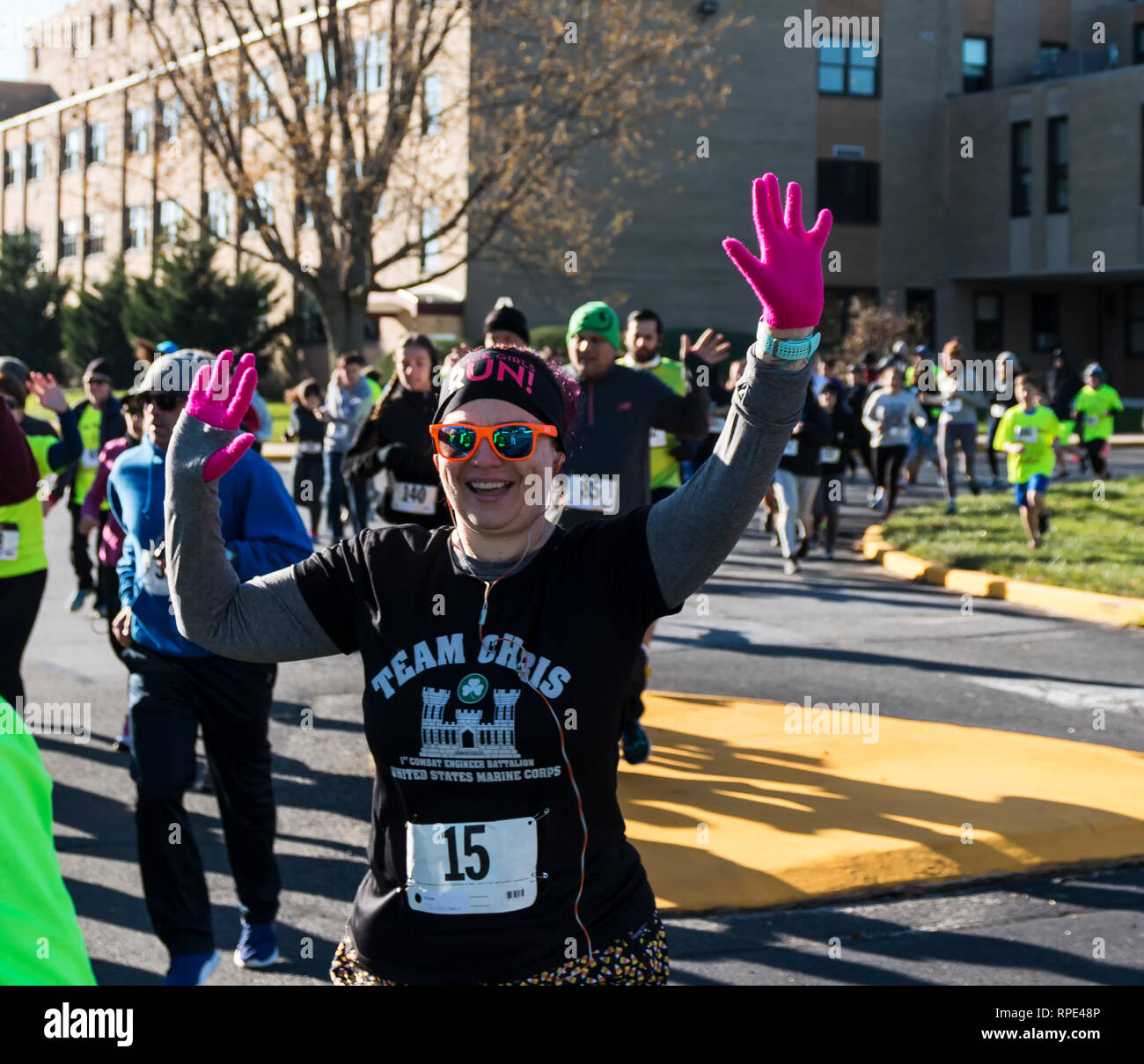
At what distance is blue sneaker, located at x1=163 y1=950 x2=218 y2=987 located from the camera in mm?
4641

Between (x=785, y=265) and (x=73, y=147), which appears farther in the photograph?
(x=73, y=147)

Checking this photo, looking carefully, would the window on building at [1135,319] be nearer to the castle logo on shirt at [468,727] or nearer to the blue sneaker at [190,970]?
the blue sneaker at [190,970]

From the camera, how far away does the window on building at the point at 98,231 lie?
5447 cm

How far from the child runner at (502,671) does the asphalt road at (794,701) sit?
2.22 meters

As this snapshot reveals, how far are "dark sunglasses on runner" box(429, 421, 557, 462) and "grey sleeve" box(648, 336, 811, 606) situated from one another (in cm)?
28

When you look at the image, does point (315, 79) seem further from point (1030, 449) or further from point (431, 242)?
point (1030, 449)

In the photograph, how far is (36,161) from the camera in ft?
200

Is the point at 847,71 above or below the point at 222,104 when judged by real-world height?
above

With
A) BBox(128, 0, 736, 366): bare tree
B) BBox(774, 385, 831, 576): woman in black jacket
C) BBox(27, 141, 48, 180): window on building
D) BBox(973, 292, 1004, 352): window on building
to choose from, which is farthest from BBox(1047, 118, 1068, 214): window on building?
BBox(27, 141, 48, 180): window on building

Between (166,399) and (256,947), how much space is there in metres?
1.79

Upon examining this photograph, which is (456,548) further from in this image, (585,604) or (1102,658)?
(1102,658)

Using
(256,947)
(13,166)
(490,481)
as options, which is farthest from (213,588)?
(13,166)
